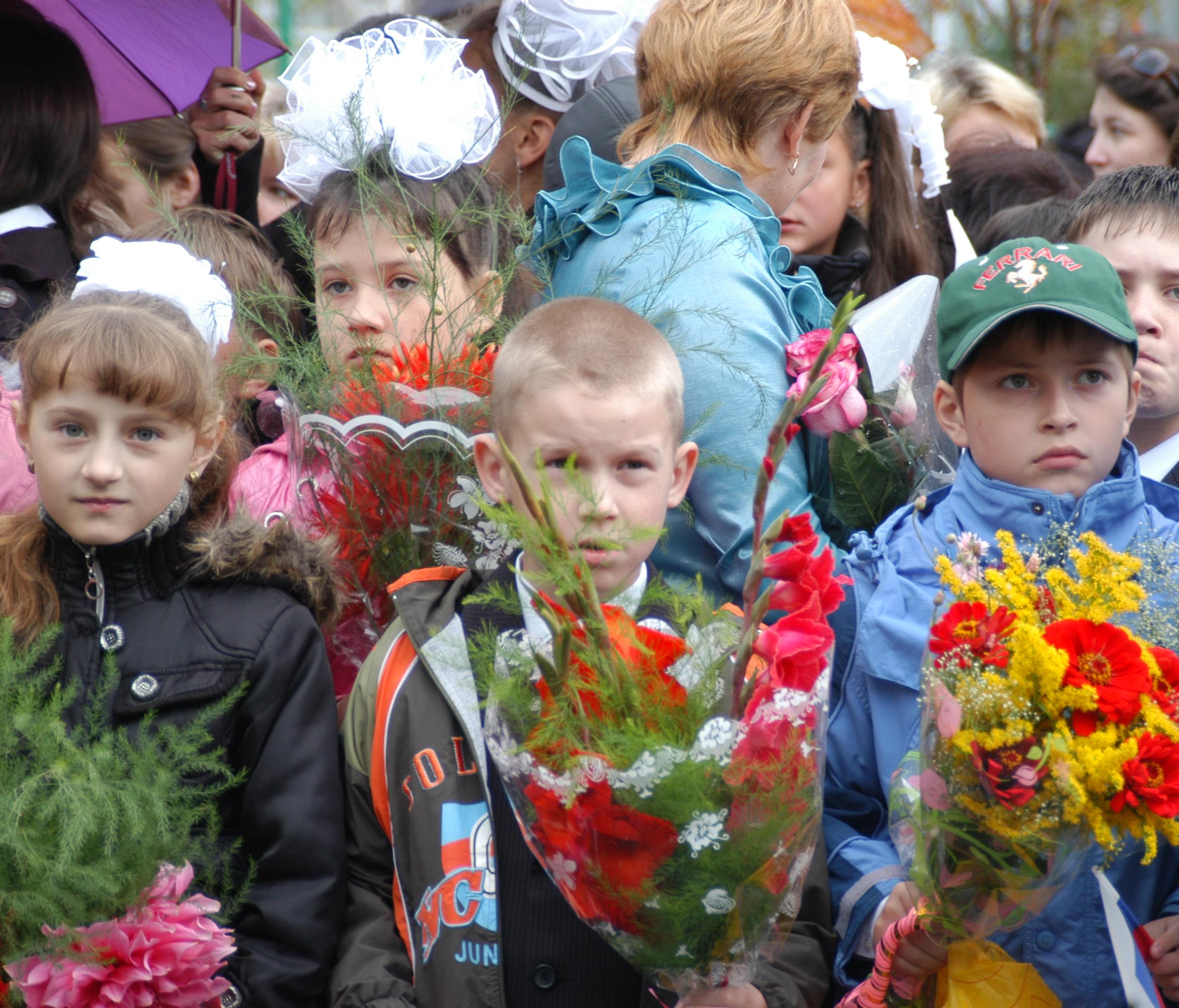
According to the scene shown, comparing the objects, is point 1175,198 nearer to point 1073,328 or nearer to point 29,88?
point 1073,328

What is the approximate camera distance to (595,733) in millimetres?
1944

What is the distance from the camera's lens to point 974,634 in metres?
2.08

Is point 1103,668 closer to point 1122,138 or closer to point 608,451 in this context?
point 608,451

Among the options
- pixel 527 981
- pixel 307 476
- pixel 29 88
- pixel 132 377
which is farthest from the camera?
pixel 29 88

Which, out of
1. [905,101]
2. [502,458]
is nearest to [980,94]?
[905,101]

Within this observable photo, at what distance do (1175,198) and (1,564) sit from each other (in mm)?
2917

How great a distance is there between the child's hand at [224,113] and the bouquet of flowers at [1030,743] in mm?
3365

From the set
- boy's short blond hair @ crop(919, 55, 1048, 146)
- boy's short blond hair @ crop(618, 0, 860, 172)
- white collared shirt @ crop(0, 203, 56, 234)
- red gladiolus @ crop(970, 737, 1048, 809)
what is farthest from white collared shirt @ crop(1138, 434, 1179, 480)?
boy's short blond hair @ crop(919, 55, 1048, 146)

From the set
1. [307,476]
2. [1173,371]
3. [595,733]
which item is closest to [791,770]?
[595,733]

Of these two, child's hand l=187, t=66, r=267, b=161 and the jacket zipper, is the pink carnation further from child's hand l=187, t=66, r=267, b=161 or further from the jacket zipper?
child's hand l=187, t=66, r=267, b=161

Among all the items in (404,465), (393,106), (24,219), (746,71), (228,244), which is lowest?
(228,244)

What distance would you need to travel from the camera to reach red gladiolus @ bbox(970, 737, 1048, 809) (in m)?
1.96

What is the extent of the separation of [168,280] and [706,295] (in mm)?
1287

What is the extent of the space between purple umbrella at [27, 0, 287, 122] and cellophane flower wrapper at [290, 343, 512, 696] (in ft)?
7.39
